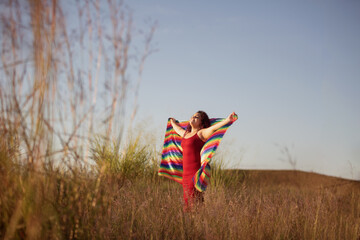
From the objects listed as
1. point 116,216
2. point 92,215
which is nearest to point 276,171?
point 116,216

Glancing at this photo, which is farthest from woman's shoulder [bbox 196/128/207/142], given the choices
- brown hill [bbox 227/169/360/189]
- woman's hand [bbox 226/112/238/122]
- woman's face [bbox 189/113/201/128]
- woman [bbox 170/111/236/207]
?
brown hill [bbox 227/169/360/189]

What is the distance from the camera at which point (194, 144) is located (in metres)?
4.17

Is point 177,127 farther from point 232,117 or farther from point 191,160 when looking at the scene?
point 232,117

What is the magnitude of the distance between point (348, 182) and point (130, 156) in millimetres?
5340

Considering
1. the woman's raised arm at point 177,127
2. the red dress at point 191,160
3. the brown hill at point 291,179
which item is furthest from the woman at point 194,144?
the brown hill at point 291,179

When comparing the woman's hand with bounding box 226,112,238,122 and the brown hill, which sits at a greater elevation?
the woman's hand with bounding box 226,112,238,122

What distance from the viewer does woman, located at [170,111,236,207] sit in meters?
4.00

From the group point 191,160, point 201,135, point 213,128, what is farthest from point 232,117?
point 191,160

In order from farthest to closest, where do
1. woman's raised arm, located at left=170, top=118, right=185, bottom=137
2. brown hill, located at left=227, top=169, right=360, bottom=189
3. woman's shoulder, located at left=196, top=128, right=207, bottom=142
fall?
brown hill, located at left=227, top=169, right=360, bottom=189, woman's raised arm, located at left=170, top=118, right=185, bottom=137, woman's shoulder, located at left=196, top=128, right=207, bottom=142

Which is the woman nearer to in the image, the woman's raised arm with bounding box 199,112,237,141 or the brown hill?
the woman's raised arm with bounding box 199,112,237,141

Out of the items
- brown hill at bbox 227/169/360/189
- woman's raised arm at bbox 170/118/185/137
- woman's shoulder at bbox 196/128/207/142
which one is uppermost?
woman's raised arm at bbox 170/118/185/137

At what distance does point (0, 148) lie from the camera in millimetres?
1962

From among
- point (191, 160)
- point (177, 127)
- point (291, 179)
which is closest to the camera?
point (191, 160)

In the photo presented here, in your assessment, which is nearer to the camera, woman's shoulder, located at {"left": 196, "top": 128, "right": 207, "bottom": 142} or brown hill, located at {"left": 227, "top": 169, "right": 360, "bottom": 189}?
woman's shoulder, located at {"left": 196, "top": 128, "right": 207, "bottom": 142}
